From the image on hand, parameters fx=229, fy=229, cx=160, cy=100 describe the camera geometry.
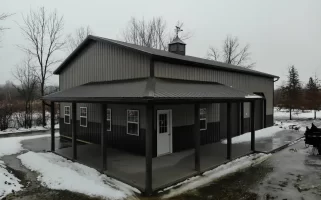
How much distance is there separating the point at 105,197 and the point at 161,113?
448cm

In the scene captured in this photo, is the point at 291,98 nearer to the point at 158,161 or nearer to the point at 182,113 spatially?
the point at 182,113

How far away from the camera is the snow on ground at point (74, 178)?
6.35 metres

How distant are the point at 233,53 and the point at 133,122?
36.1m

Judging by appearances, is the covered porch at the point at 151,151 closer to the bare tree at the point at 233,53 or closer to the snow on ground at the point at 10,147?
the snow on ground at the point at 10,147

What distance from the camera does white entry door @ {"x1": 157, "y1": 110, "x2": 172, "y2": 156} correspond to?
382 inches

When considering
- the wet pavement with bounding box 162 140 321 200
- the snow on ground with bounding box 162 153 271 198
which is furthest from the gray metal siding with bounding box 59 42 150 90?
the wet pavement with bounding box 162 140 321 200

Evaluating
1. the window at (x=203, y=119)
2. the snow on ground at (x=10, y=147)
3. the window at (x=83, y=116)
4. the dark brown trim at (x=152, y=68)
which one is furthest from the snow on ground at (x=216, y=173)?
the snow on ground at (x=10, y=147)

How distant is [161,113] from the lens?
384 inches

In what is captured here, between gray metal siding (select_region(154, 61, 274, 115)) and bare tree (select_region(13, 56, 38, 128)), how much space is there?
15477 mm

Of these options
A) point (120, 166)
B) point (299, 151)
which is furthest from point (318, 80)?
point (120, 166)

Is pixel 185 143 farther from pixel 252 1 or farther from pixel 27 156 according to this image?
pixel 252 1

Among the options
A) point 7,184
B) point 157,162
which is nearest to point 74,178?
point 7,184

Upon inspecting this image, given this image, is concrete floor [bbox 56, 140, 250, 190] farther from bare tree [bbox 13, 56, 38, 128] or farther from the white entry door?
bare tree [bbox 13, 56, 38, 128]

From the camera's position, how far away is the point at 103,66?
38.0 ft
